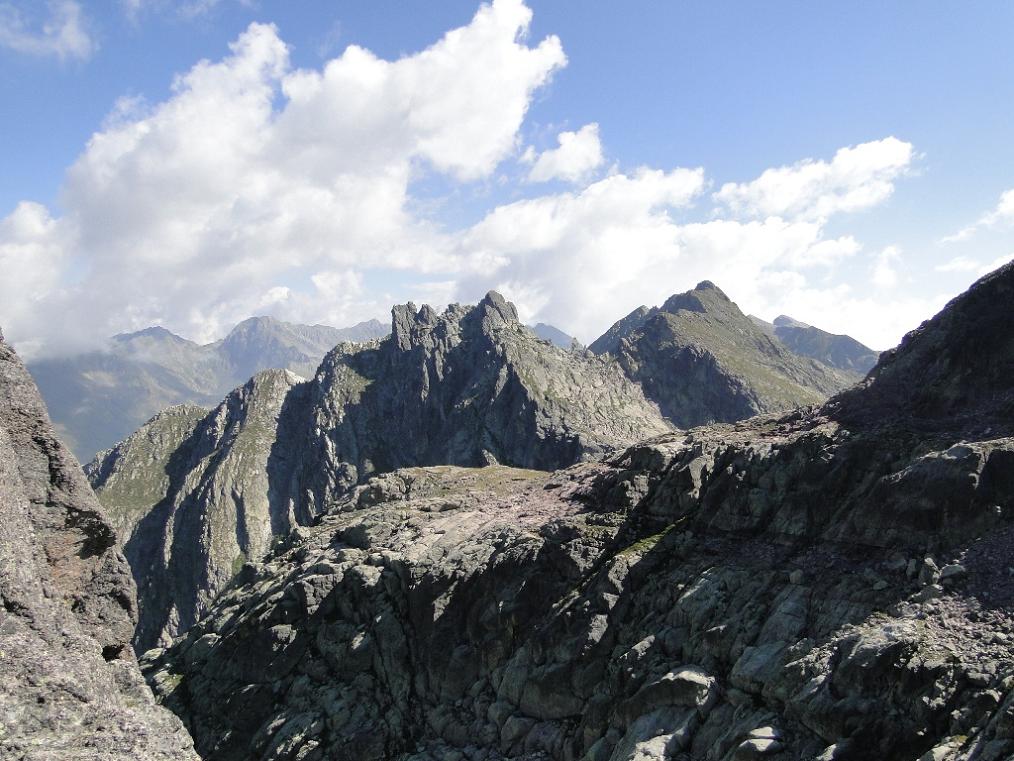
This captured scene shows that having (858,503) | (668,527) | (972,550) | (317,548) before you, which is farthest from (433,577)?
(972,550)

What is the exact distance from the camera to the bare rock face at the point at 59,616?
70.8 ft

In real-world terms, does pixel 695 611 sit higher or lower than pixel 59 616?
lower

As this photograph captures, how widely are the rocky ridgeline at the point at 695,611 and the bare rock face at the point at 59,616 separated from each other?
21310 millimetres

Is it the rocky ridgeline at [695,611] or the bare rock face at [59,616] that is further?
the rocky ridgeline at [695,611]

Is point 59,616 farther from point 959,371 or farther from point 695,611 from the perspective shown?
point 959,371

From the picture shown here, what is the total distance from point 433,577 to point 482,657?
8.45m

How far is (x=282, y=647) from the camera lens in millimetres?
54250

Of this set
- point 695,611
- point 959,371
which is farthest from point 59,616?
point 959,371

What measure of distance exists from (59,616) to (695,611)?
33550 millimetres

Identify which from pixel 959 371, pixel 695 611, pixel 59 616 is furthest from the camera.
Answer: pixel 959 371

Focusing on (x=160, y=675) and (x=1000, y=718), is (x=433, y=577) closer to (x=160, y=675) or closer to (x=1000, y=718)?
(x=160, y=675)

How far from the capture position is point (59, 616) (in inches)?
1069

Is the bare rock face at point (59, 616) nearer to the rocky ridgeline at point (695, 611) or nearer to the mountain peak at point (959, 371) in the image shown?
the rocky ridgeline at point (695, 611)

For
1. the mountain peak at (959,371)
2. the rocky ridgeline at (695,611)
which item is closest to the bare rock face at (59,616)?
the rocky ridgeline at (695,611)
